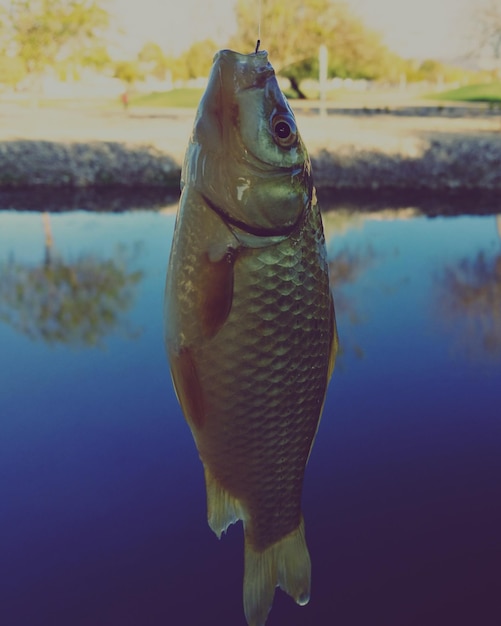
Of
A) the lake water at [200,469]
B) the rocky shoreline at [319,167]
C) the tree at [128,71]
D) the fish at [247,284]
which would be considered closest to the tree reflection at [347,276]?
the lake water at [200,469]

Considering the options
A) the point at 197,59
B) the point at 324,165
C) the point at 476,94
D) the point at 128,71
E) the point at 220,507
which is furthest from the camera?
the point at 128,71

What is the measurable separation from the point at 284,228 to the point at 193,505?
226 centimetres

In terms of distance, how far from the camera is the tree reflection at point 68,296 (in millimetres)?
4559

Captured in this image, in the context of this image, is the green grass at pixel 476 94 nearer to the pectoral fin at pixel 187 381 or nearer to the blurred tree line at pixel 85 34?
the blurred tree line at pixel 85 34

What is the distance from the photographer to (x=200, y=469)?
303 cm

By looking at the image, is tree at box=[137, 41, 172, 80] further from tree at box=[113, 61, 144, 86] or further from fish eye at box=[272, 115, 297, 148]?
fish eye at box=[272, 115, 297, 148]

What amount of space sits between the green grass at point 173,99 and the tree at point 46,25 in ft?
38.4

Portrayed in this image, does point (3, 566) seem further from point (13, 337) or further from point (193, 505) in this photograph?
point (13, 337)

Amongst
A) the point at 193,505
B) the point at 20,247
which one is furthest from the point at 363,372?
the point at 20,247

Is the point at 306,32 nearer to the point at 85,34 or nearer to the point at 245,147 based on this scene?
the point at 85,34

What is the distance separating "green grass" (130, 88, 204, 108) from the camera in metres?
27.9

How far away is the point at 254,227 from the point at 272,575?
20.8 inches

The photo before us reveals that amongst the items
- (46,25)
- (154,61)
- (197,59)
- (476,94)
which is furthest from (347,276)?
(154,61)

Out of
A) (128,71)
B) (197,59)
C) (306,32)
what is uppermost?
(128,71)
